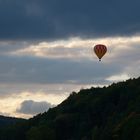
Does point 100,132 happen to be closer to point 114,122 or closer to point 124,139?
point 114,122

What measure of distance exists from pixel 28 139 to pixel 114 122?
98.5ft

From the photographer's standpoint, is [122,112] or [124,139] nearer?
[124,139]

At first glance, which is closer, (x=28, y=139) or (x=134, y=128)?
(x=134, y=128)

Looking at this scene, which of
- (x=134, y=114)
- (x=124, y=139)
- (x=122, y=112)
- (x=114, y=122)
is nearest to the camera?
(x=124, y=139)

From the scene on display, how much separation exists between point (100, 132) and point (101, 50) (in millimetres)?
26455

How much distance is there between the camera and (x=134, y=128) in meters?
149

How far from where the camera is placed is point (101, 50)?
500 ft

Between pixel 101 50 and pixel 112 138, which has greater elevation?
pixel 101 50

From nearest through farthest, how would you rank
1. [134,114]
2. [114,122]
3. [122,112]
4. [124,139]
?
[124,139], [134,114], [114,122], [122,112]

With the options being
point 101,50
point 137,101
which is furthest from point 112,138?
point 137,101

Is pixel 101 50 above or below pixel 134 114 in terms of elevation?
above

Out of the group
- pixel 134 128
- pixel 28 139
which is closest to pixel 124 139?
pixel 134 128

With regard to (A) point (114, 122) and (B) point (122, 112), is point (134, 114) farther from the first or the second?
(B) point (122, 112)

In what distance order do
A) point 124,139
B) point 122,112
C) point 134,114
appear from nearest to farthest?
point 124,139 → point 134,114 → point 122,112
